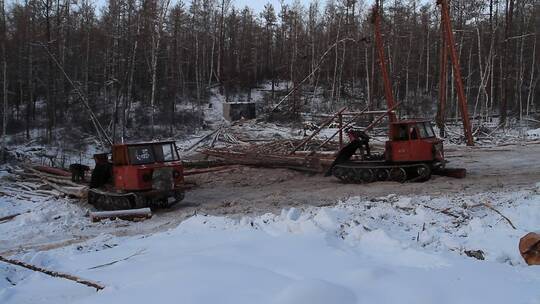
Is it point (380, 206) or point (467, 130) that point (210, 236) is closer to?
point (380, 206)

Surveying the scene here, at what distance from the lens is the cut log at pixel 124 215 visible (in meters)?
14.0

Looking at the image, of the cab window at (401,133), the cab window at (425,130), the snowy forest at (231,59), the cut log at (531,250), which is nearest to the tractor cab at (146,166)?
the cab window at (401,133)

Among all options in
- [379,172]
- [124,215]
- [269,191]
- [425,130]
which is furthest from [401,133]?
[124,215]

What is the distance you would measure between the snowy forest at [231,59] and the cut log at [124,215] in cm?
2276

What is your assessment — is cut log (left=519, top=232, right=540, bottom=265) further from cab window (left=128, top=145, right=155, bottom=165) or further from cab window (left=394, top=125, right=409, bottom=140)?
cab window (left=128, top=145, right=155, bottom=165)

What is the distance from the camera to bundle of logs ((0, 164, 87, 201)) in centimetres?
1833

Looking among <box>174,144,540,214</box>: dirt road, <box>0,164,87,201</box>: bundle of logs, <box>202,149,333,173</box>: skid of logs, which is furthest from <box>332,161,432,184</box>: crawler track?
<box>0,164,87,201</box>: bundle of logs

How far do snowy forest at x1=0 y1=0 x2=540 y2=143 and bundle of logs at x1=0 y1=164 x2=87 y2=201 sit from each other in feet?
43.9

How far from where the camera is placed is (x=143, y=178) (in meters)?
15.2

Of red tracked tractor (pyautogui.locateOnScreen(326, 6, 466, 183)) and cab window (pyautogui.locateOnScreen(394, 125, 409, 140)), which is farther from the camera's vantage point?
cab window (pyautogui.locateOnScreen(394, 125, 409, 140))

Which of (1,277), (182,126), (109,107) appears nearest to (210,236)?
(1,277)

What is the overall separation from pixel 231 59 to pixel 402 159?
4319 cm

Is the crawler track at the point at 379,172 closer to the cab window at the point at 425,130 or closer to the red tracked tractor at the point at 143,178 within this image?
the cab window at the point at 425,130

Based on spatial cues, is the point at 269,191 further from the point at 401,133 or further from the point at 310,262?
the point at 310,262
